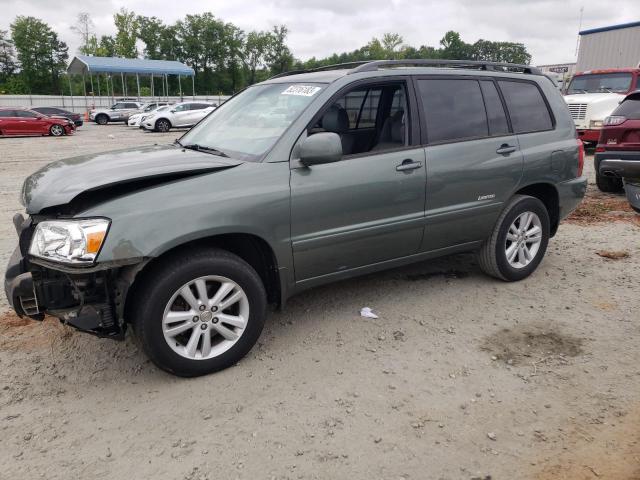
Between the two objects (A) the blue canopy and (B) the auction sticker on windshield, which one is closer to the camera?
(B) the auction sticker on windshield

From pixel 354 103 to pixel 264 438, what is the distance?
271 centimetres

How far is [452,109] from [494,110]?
507mm

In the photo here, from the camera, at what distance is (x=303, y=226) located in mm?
3414

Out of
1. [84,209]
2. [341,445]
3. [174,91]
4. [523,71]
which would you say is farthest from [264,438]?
[174,91]

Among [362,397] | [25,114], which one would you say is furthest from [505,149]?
[25,114]

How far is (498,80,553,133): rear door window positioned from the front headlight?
352 cm

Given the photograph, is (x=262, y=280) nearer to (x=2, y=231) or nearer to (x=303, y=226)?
(x=303, y=226)

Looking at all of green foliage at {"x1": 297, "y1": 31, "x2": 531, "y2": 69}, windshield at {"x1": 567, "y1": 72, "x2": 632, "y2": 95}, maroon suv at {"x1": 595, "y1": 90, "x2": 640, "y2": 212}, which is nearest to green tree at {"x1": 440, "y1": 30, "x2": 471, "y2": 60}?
green foliage at {"x1": 297, "y1": 31, "x2": 531, "y2": 69}

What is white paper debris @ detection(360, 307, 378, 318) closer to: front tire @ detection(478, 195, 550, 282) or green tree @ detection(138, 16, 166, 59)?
front tire @ detection(478, 195, 550, 282)

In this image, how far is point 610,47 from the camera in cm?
2147

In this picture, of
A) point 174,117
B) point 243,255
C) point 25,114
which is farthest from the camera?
point 174,117

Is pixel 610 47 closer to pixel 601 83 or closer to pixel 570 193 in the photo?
pixel 601 83

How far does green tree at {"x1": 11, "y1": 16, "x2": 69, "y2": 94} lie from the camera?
63906 millimetres

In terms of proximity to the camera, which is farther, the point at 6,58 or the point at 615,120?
the point at 6,58
